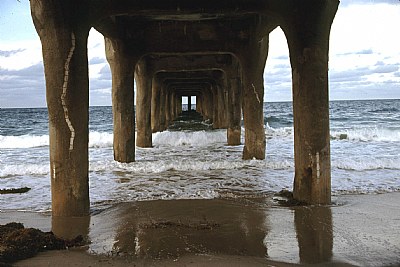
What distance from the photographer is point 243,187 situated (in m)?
7.23

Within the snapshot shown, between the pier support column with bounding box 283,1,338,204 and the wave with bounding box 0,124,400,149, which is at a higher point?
the pier support column with bounding box 283,1,338,204

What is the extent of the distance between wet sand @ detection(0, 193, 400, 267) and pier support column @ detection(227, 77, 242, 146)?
910 centimetres

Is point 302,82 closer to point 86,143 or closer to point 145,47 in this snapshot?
point 86,143

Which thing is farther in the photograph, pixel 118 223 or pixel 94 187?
pixel 94 187

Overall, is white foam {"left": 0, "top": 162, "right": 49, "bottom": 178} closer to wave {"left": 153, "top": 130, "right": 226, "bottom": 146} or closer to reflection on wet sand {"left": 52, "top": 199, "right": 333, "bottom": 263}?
reflection on wet sand {"left": 52, "top": 199, "right": 333, "bottom": 263}

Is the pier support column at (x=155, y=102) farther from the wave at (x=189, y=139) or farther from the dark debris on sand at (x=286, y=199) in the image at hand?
the dark debris on sand at (x=286, y=199)

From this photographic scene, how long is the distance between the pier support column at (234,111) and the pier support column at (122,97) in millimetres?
5269

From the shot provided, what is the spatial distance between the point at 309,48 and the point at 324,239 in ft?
8.07

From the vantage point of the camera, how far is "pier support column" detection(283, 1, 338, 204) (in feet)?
17.6

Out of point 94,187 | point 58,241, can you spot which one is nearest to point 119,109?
point 94,187

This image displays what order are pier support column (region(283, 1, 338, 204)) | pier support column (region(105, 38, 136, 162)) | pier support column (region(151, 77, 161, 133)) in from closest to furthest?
pier support column (region(283, 1, 338, 204))
pier support column (region(105, 38, 136, 162))
pier support column (region(151, 77, 161, 133))

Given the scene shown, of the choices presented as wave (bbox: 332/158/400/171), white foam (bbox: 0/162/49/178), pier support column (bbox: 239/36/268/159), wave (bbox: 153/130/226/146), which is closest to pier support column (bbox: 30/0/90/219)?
white foam (bbox: 0/162/49/178)

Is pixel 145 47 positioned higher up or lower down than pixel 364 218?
higher up

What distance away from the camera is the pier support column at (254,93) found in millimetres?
10266
